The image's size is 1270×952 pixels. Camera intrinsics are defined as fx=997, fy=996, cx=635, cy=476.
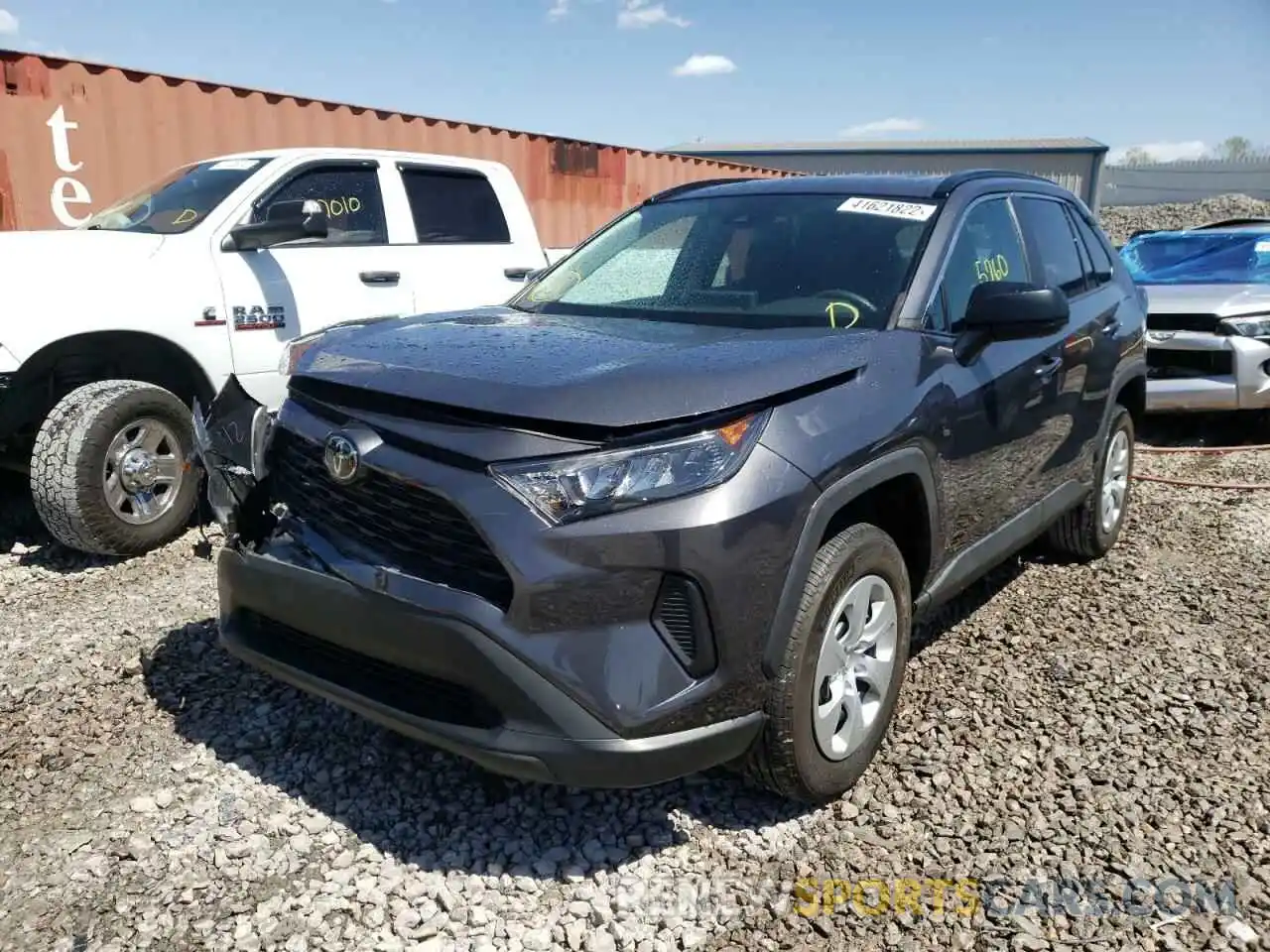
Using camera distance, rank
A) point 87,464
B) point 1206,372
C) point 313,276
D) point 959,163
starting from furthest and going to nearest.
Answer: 1. point 959,163
2. point 1206,372
3. point 313,276
4. point 87,464

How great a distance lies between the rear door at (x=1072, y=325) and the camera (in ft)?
13.0

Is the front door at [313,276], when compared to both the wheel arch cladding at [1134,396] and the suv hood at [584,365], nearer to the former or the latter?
the suv hood at [584,365]

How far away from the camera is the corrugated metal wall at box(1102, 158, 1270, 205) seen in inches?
1481

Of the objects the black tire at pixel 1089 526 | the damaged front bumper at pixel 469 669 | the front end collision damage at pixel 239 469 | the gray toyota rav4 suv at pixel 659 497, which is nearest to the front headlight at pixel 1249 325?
the black tire at pixel 1089 526

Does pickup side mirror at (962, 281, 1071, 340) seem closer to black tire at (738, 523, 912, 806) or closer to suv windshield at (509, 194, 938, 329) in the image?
suv windshield at (509, 194, 938, 329)

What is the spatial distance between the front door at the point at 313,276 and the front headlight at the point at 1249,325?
227 inches

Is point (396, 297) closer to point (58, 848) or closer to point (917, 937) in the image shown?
point (58, 848)

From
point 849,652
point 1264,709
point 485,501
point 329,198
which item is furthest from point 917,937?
point 329,198

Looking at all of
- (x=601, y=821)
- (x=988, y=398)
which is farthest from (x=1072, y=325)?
(x=601, y=821)

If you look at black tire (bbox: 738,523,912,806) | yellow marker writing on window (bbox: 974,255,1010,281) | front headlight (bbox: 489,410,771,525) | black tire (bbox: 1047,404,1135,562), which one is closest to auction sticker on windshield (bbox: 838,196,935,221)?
yellow marker writing on window (bbox: 974,255,1010,281)

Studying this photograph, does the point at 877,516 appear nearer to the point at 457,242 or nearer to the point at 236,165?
the point at 457,242

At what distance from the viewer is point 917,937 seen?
235 centimetres

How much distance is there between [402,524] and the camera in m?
2.41

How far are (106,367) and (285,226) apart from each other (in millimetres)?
1069
